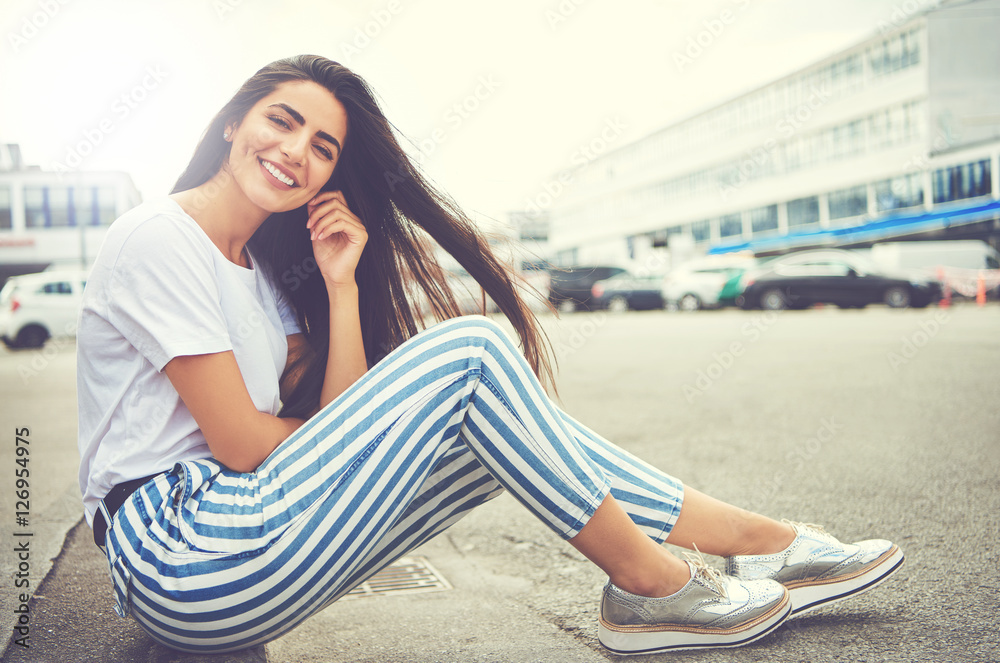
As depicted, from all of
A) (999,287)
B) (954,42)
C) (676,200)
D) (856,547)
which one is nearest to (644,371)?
(856,547)

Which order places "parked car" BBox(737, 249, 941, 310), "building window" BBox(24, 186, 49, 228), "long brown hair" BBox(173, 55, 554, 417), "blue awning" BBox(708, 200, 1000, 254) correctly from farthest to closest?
"blue awning" BBox(708, 200, 1000, 254), "building window" BBox(24, 186, 49, 228), "parked car" BBox(737, 249, 941, 310), "long brown hair" BBox(173, 55, 554, 417)

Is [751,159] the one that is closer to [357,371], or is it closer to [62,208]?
[62,208]

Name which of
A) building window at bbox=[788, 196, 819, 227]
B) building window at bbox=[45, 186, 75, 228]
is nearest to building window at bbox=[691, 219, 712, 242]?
building window at bbox=[788, 196, 819, 227]

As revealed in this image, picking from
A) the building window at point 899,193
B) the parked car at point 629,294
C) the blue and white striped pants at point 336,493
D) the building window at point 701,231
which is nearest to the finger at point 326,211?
the blue and white striped pants at point 336,493

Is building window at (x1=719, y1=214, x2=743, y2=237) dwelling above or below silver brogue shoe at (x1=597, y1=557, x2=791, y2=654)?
below

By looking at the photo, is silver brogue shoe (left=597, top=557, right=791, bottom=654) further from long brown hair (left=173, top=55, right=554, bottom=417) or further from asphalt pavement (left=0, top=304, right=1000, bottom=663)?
long brown hair (left=173, top=55, right=554, bottom=417)

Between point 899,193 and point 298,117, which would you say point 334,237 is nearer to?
point 298,117

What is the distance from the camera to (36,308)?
17047 millimetres

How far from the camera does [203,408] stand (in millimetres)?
1641

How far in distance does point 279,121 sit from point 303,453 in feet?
3.04

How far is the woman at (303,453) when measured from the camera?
155 centimetres

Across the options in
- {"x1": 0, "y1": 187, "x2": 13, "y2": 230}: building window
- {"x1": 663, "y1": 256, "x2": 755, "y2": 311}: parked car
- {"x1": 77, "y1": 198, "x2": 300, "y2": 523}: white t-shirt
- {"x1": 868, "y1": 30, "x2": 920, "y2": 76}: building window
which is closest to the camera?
{"x1": 77, "y1": 198, "x2": 300, "y2": 523}: white t-shirt

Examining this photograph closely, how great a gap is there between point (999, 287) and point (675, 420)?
1979cm

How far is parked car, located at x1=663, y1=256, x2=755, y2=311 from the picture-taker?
2388cm
